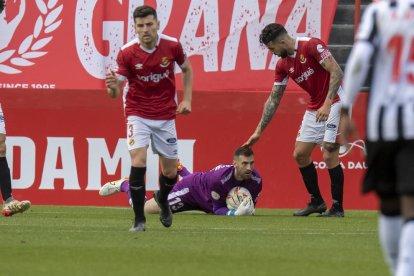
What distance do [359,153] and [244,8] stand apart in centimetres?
234

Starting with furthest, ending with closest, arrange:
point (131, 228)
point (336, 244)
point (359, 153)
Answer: point (359, 153), point (131, 228), point (336, 244)

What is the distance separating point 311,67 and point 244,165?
1.30m

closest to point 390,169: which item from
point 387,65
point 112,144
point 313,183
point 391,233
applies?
point 391,233

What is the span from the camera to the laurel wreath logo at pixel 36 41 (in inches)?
664

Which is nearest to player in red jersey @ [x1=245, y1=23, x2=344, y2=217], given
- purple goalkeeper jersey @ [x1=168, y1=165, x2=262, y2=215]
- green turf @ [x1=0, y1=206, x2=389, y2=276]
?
purple goalkeeper jersey @ [x1=168, y1=165, x2=262, y2=215]

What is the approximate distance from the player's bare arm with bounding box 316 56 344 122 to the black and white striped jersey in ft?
24.8

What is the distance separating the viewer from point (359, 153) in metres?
16.7

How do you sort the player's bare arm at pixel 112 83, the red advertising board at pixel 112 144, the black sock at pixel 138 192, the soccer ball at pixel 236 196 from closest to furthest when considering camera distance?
the player's bare arm at pixel 112 83, the black sock at pixel 138 192, the soccer ball at pixel 236 196, the red advertising board at pixel 112 144

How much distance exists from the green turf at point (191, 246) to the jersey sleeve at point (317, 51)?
5.75ft

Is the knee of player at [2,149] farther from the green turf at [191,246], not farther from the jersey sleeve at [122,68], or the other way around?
the jersey sleeve at [122,68]

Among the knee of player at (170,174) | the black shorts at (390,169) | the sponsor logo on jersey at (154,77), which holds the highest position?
the black shorts at (390,169)

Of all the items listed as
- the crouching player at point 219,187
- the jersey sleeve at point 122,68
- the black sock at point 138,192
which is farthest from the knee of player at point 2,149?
the black sock at point 138,192

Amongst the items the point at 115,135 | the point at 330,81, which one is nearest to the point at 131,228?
the point at 330,81

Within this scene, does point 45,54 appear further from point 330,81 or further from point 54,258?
point 54,258
